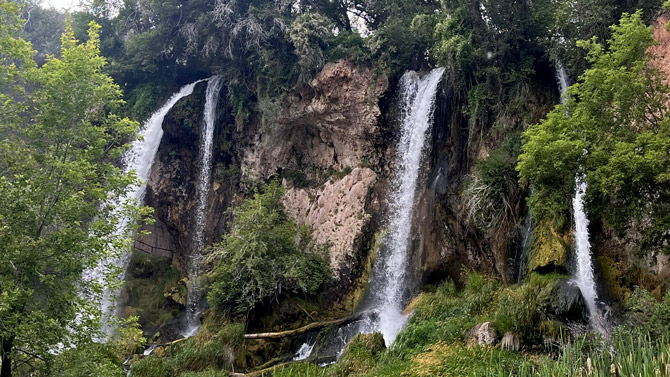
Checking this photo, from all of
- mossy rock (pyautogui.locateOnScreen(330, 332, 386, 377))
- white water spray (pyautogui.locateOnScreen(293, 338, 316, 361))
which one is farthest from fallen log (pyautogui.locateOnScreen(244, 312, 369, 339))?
mossy rock (pyautogui.locateOnScreen(330, 332, 386, 377))

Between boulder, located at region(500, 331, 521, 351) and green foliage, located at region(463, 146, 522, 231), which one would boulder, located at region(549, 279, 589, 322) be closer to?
boulder, located at region(500, 331, 521, 351)

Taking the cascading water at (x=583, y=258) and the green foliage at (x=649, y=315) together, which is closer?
the green foliage at (x=649, y=315)

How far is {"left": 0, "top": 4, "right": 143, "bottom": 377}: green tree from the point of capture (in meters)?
7.53

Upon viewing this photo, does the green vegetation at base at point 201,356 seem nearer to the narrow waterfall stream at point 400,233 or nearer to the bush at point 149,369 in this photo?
the bush at point 149,369

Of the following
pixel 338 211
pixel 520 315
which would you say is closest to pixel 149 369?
pixel 338 211

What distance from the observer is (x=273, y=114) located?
63.3ft

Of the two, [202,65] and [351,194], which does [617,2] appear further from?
[202,65]

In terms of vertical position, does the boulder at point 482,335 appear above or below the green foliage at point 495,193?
below

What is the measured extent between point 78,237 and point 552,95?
12826mm

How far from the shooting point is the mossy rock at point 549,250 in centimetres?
1033

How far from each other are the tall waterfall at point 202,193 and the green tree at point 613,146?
1436cm

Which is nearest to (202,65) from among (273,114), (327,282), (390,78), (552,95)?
(273,114)

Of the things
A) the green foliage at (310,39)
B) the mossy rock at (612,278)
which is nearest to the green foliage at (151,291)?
the green foliage at (310,39)

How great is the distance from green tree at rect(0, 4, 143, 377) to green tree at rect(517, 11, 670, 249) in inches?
321
